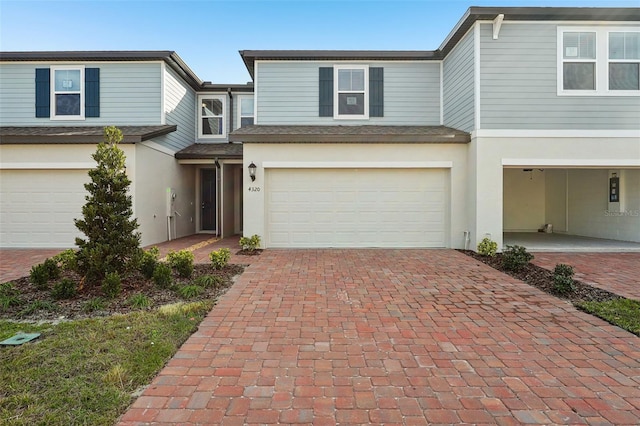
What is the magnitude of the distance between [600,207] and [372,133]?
8.23m

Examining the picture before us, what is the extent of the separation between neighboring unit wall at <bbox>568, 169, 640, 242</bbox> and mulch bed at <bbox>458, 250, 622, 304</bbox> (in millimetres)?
5590

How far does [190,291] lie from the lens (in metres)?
5.13

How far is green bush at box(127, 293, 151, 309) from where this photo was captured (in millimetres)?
4598

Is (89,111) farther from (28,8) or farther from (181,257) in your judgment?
(181,257)

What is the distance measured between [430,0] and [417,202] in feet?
22.8

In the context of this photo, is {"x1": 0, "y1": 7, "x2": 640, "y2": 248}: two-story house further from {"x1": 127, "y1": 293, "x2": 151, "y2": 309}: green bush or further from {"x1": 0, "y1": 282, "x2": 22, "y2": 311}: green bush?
{"x1": 127, "y1": 293, "x2": 151, "y2": 309}: green bush

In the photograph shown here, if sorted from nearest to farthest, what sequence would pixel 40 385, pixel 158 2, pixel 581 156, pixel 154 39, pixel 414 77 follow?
pixel 40 385 < pixel 581 156 < pixel 158 2 < pixel 414 77 < pixel 154 39

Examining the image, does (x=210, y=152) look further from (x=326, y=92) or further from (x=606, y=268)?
(x=606, y=268)

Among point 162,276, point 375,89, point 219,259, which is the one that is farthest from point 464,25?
point 162,276

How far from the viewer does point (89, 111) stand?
1091 centimetres

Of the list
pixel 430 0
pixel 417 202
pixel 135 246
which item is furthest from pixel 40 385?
pixel 430 0

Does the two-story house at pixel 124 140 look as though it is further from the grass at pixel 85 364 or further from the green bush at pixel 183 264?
the grass at pixel 85 364

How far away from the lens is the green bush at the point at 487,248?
A: 8117 millimetres

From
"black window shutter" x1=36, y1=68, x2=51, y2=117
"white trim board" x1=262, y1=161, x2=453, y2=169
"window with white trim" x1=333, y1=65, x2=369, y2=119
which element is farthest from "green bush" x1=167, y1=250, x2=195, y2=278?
"black window shutter" x1=36, y1=68, x2=51, y2=117
